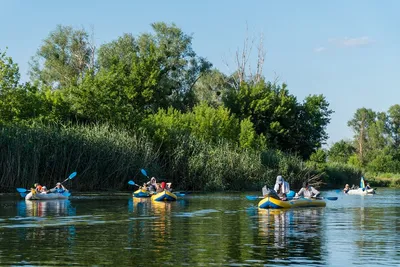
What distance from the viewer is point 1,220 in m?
26.7

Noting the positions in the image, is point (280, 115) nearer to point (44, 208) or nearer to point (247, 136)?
point (247, 136)

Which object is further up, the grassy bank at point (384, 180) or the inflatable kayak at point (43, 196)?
the grassy bank at point (384, 180)

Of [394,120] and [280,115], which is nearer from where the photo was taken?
[280,115]

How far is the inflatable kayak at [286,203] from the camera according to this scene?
108 feet

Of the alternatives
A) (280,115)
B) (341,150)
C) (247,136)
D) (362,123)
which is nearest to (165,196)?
(247,136)

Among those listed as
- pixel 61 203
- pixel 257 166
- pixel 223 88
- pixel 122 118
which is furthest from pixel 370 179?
pixel 61 203

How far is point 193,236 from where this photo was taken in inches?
867

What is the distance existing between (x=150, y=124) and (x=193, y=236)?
37.9 meters

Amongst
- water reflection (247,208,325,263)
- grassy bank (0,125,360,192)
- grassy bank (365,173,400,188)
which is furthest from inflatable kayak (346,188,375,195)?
grassy bank (365,173,400,188)

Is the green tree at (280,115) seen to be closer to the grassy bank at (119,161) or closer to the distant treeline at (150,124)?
the distant treeline at (150,124)

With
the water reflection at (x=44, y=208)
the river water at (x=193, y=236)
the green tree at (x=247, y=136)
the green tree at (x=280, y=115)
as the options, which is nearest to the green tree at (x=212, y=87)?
the green tree at (x=280, y=115)

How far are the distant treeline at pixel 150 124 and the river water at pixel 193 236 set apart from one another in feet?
38.9

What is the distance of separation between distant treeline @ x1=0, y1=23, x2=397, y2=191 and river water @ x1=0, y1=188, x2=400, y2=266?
11870mm

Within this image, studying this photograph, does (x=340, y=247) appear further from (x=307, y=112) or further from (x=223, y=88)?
(x=223, y=88)
